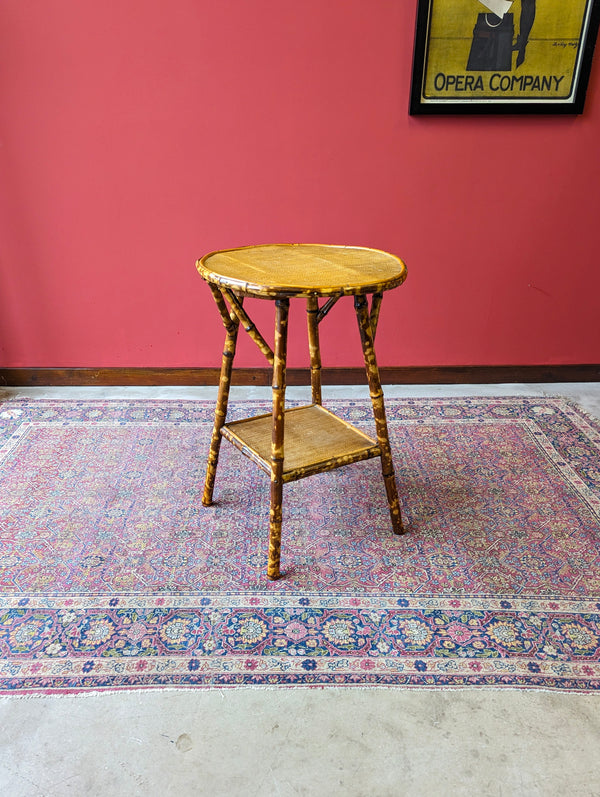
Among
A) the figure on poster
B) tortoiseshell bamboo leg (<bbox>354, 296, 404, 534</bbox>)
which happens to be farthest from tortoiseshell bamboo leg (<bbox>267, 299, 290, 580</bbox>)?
the figure on poster

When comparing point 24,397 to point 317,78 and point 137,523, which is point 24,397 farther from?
point 317,78

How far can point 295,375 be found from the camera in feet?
9.91

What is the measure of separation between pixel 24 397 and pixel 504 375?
2.42 m

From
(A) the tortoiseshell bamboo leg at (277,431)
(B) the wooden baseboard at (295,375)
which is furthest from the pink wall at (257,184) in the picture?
(A) the tortoiseshell bamboo leg at (277,431)

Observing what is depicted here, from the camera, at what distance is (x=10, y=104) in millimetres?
2564

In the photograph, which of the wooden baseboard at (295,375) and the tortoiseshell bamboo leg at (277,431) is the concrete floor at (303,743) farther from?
the wooden baseboard at (295,375)

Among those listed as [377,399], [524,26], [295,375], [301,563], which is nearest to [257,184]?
[295,375]

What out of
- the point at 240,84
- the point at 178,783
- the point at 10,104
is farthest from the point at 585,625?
the point at 10,104

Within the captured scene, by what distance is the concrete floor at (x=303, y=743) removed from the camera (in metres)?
1.21

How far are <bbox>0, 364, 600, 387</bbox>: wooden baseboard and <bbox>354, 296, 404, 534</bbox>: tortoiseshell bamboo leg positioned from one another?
1.20 meters

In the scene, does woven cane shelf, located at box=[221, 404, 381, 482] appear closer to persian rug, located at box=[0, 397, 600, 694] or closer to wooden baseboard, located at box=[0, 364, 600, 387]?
persian rug, located at box=[0, 397, 600, 694]

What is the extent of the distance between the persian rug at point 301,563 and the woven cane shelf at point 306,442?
0.29 meters

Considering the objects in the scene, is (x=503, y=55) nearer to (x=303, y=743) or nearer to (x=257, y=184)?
(x=257, y=184)

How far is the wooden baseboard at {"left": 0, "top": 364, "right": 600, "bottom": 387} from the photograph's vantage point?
3.01 metres
